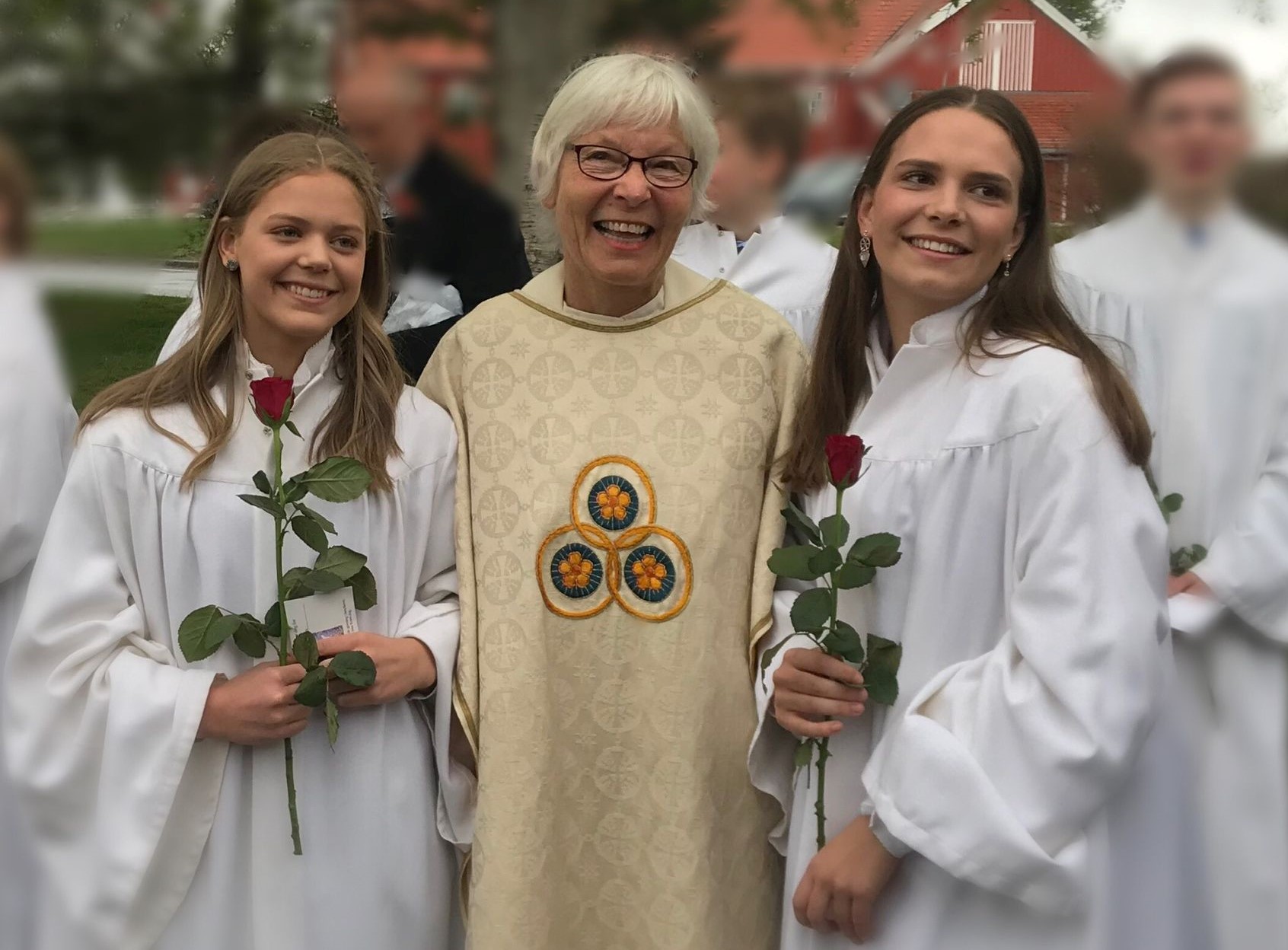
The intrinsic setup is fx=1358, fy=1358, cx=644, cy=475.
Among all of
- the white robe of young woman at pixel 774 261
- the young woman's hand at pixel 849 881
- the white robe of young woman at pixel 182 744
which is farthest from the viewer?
the white robe of young woman at pixel 774 261

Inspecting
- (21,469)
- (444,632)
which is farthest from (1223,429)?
(21,469)

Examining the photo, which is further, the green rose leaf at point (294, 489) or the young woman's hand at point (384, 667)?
the young woman's hand at point (384, 667)

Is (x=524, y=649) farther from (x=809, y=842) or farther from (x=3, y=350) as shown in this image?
(x=3, y=350)

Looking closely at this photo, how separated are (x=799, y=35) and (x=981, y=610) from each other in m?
2.18

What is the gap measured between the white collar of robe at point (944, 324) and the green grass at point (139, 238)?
223 centimetres

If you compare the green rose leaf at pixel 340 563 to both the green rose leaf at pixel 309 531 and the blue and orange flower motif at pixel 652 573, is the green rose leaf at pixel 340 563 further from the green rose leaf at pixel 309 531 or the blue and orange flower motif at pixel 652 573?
the blue and orange flower motif at pixel 652 573

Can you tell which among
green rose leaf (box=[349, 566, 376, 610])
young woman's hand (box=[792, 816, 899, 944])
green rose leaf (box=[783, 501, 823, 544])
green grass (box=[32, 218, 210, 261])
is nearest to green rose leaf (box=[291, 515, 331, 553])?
green rose leaf (box=[349, 566, 376, 610])

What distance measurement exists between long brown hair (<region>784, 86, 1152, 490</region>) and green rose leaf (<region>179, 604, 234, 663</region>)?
1.08 metres

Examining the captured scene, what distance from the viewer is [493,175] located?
3693mm

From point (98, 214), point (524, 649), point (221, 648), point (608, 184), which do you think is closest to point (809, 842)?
point (524, 649)

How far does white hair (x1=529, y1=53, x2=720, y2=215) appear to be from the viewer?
2.61 m

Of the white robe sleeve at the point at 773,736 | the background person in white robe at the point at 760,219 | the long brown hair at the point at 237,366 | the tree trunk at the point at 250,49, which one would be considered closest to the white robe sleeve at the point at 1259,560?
the white robe sleeve at the point at 773,736

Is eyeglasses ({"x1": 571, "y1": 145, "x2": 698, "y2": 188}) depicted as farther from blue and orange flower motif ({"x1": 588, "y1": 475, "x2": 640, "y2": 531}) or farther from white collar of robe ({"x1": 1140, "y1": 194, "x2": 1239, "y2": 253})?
white collar of robe ({"x1": 1140, "y1": 194, "x2": 1239, "y2": 253})

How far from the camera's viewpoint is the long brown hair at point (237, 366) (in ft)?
8.25
